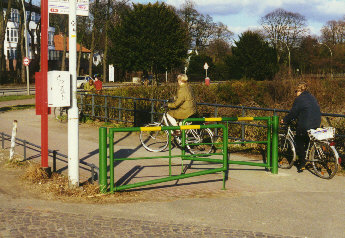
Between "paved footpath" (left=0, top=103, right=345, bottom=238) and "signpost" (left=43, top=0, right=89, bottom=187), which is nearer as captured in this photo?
"paved footpath" (left=0, top=103, right=345, bottom=238)

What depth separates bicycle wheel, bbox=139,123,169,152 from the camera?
10.5 meters

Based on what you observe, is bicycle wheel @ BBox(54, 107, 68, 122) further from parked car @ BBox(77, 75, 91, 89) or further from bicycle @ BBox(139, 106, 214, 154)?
parked car @ BBox(77, 75, 91, 89)

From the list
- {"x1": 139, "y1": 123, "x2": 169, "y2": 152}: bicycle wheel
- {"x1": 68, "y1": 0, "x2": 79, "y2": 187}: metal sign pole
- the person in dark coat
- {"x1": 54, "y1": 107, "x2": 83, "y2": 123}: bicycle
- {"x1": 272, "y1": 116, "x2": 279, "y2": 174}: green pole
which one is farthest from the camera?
{"x1": 54, "y1": 107, "x2": 83, "y2": 123}: bicycle

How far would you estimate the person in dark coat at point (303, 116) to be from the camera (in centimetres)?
796

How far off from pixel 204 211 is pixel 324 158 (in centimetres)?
283

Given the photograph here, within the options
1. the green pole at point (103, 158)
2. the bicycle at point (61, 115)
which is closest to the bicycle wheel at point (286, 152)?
the green pole at point (103, 158)

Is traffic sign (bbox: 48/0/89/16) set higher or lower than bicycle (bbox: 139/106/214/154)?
higher

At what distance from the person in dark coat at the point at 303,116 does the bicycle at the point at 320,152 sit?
135 millimetres

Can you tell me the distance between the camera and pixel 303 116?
26.3 feet

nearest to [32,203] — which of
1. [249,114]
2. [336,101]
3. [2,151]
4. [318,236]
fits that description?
[318,236]

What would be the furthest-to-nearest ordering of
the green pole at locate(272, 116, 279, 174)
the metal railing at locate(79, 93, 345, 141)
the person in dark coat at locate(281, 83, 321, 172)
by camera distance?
the metal railing at locate(79, 93, 345, 141), the green pole at locate(272, 116, 279, 174), the person in dark coat at locate(281, 83, 321, 172)

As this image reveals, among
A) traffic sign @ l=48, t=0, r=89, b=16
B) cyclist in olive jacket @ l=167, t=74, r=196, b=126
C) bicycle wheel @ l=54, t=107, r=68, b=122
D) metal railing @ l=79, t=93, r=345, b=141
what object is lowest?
bicycle wheel @ l=54, t=107, r=68, b=122

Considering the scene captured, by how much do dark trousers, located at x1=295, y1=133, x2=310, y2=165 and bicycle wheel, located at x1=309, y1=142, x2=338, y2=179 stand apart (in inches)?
7.6

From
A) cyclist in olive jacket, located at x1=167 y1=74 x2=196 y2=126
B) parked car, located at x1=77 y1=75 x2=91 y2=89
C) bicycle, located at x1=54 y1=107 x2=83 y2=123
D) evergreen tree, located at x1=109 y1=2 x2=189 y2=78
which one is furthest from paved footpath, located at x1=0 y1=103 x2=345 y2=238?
evergreen tree, located at x1=109 y1=2 x2=189 y2=78
